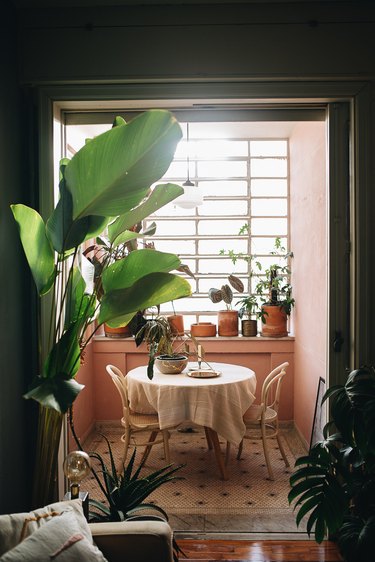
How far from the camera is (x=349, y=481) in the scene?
222 cm

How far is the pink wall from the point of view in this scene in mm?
4012

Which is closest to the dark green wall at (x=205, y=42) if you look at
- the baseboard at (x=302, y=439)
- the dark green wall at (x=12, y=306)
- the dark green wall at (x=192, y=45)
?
the dark green wall at (x=192, y=45)

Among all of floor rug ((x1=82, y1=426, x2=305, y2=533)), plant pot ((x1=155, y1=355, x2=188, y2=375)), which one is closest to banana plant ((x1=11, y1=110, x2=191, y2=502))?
floor rug ((x1=82, y1=426, x2=305, y2=533))

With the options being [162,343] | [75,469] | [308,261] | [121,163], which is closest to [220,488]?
[162,343]

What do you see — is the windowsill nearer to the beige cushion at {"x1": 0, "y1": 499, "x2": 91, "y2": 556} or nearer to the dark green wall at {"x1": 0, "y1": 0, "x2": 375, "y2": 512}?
the dark green wall at {"x1": 0, "y1": 0, "x2": 375, "y2": 512}

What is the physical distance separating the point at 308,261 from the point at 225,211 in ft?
4.23

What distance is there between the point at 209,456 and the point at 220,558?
1.80 meters

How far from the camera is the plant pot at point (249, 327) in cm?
508

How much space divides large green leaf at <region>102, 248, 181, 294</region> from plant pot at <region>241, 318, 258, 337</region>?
126 inches

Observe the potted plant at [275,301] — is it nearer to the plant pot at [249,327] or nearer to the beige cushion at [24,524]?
the plant pot at [249,327]

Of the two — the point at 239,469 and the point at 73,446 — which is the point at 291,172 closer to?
the point at 239,469

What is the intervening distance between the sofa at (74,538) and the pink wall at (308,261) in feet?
7.87

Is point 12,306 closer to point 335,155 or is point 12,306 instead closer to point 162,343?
point 162,343

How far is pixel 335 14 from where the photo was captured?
260 centimetres
